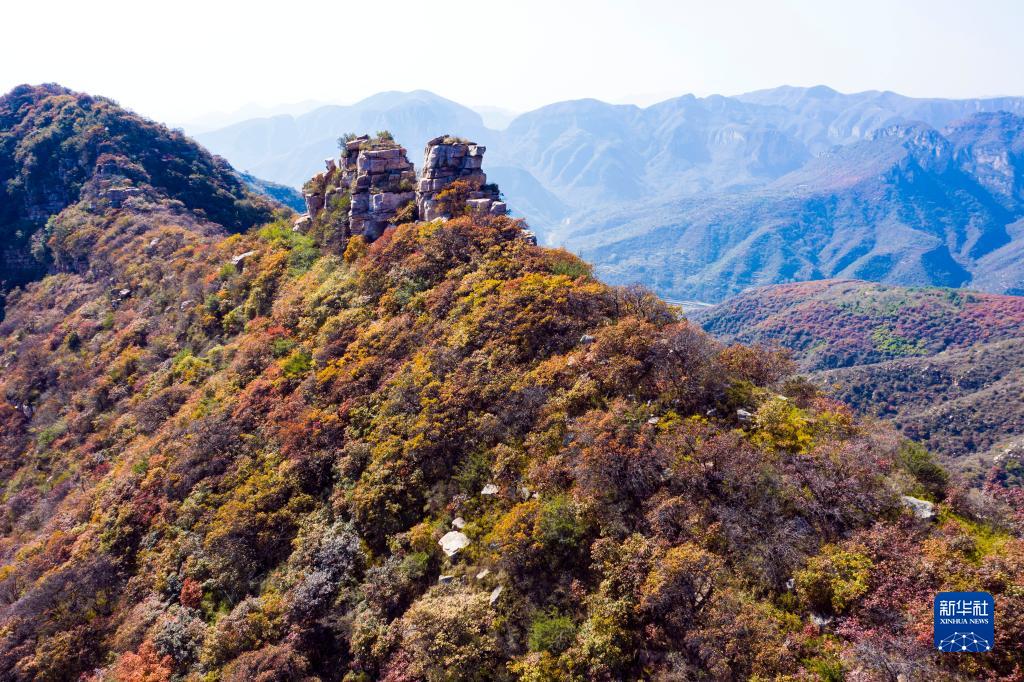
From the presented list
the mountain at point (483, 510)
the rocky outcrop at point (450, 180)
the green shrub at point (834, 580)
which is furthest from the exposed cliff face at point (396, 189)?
the green shrub at point (834, 580)

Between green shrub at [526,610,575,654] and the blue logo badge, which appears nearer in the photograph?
the blue logo badge

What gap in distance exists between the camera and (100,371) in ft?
123

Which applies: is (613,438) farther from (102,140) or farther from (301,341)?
(102,140)

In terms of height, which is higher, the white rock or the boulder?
the boulder

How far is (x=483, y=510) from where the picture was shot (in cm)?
1578

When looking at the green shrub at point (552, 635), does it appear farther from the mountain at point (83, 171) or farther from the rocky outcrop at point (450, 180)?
the mountain at point (83, 171)

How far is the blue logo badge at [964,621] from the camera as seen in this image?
938cm

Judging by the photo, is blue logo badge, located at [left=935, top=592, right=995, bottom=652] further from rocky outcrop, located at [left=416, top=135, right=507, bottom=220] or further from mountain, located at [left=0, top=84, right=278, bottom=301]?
mountain, located at [left=0, top=84, right=278, bottom=301]

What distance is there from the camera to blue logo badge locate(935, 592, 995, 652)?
30.8 ft

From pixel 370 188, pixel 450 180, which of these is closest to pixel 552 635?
pixel 450 180

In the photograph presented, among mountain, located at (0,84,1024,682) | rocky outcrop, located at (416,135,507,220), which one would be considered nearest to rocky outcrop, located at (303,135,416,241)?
rocky outcrop, located at (416,135,507,220)

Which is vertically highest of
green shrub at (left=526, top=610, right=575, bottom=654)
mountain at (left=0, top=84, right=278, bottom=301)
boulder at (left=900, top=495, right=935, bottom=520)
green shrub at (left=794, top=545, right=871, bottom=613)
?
mountain at (left=0, top=84, right=278, bottom=301)

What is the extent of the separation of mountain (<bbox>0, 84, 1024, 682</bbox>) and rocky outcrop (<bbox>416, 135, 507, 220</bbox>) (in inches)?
75.9

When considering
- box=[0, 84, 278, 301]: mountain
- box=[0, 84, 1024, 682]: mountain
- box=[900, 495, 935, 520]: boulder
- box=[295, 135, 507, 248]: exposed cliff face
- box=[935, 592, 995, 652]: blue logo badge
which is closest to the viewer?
box=[935, 592, 995, 652]: blue logo badge
